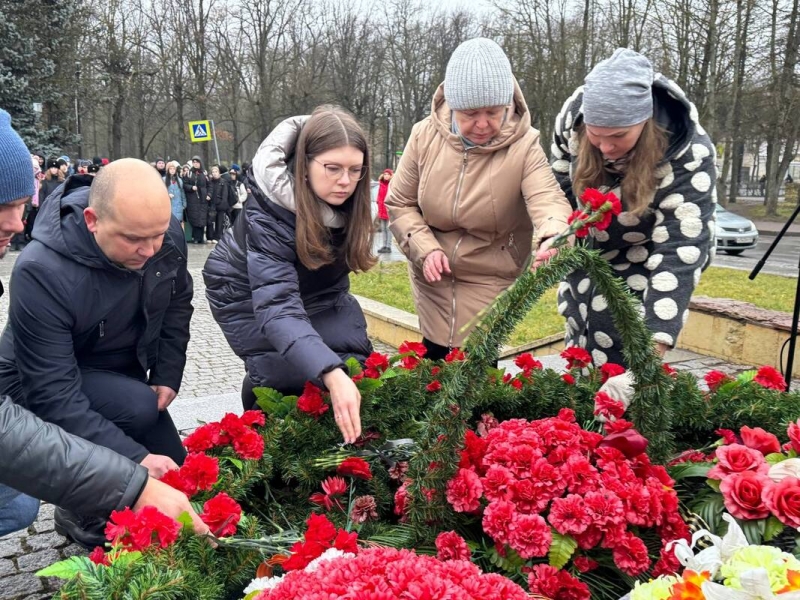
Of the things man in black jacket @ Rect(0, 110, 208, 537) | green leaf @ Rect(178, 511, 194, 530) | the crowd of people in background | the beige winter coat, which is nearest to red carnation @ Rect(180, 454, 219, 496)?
man in black jacket @ Rect(0, 110, 208, 537)

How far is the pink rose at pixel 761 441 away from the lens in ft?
5.83

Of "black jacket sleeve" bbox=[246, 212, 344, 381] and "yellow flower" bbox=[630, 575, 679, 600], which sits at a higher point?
"black jacket sleeve" bbox=[246, 212, 344, 381]

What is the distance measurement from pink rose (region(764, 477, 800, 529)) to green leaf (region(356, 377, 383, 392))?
106 cm

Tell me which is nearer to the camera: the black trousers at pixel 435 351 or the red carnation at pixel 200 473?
the red carnation at pixel 200 473

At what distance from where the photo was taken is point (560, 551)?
57.8 inches

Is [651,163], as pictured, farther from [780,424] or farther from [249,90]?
[249,90]

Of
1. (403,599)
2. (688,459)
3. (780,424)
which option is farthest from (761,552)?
(780,424)

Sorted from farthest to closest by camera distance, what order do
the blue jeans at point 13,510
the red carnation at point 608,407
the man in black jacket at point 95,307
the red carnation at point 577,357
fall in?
1. the red carnation at point 577,357
2. the blue jeans at point 13,510
3. the man in black jacket at point 95,307
4. the red carnation at point 608,407

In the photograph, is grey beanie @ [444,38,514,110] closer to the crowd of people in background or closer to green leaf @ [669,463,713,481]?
green leaf @ [669,463,713,481]

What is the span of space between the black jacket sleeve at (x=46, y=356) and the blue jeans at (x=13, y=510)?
320 millimetres

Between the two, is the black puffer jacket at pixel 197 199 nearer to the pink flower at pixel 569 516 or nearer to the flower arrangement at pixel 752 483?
the flower arrangement at pixel 752 483

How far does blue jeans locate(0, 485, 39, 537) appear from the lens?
7.50 feet

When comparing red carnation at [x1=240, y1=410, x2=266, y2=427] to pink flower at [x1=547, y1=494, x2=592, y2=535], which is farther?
red carnation at [x1=240, y1=410, x2=266, y2=427]

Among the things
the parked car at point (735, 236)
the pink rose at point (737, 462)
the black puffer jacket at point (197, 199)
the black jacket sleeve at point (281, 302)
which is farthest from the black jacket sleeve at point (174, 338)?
the parked car at point (735, 236)
